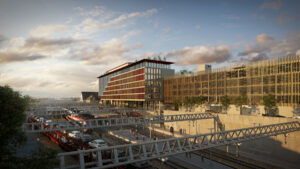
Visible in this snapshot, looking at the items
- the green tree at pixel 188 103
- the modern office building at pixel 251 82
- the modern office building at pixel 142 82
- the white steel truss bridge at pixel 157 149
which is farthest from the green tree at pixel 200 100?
the white steel truss bridge at pixel 157 149

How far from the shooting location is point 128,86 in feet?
372

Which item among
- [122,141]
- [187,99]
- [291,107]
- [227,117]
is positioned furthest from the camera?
[187,99]

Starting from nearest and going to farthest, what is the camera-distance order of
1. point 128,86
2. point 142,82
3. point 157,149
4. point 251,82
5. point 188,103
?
1. point 157,149
2. point 251,82
3. point 188,103
4. point 142,82
5. point 128,86

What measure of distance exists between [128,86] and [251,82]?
6523 centimetres

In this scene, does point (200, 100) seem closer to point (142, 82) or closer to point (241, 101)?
point (241, 101)

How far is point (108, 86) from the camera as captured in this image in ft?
485

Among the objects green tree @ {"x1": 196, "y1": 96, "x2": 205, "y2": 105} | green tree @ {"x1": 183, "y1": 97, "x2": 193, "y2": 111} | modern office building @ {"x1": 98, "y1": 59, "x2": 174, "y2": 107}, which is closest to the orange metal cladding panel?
modern office building @ {"x1": 98, "y1": 59, "x2": 174, "y2": 107}

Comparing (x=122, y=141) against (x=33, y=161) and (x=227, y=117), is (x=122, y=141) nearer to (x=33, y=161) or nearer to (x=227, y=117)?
→ (x=227, y=117)

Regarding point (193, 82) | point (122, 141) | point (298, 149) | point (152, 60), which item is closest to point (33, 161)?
point (122, 141)

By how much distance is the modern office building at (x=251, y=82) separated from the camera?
190 ft

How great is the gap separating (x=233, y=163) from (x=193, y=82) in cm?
5582

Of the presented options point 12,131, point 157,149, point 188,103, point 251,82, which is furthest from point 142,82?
point 12,131

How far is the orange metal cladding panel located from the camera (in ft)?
329

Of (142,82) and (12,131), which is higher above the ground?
(142,82)
